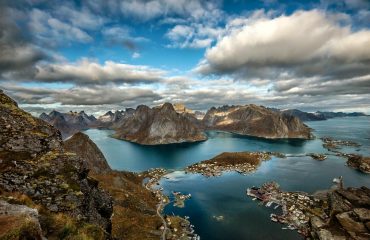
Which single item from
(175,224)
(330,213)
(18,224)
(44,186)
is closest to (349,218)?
(330,213)

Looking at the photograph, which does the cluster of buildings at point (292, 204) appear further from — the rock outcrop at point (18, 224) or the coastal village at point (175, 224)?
the rock outcrop at point (18, 224)

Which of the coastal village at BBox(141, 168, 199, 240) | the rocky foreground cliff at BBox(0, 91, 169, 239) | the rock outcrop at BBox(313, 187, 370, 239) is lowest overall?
the coastal village at BBox(141, 168, 199, 240)

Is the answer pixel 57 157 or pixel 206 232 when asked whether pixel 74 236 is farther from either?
pixel 206 232

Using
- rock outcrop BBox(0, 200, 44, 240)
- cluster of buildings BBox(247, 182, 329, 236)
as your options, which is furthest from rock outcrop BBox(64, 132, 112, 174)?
rock outcrop BBox(0, 200, 44, 240)

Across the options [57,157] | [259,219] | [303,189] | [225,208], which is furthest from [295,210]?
[57,157]

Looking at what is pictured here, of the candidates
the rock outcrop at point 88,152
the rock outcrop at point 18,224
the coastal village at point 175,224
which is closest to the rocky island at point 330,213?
the coastal village at point 175,224

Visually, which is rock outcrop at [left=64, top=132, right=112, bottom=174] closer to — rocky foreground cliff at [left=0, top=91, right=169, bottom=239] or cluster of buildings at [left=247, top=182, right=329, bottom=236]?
cluster of buildings at [left=247, top=182, right=329, bottom=236]
